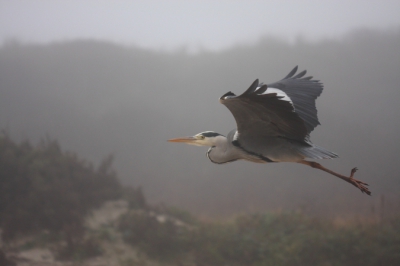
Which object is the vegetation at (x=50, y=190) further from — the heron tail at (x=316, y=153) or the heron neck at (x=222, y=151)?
the heron tail at (x=316, y=153)

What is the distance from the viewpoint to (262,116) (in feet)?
5.78

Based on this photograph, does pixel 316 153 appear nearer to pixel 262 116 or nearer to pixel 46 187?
pixel 262 116

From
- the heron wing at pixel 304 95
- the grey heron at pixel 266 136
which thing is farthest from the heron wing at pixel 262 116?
the heron wing at pixel 304 95

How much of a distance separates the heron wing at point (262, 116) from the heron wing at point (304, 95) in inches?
9.7

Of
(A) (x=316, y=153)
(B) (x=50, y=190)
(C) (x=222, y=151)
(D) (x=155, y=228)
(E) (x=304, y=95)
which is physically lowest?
(A) (x=316, y=153)

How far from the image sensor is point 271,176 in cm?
509

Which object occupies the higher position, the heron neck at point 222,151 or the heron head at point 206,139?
the heron head at point 206,139

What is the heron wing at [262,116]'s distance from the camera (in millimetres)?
1569

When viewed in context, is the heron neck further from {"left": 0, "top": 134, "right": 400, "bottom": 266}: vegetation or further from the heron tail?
{"left": 0, "top": 134, "right": 400, "bottom": 266}: vegetation

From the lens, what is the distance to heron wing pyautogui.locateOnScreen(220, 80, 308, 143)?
1569 millimetres

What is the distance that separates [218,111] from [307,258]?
1957mm

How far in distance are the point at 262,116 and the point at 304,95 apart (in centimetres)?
60

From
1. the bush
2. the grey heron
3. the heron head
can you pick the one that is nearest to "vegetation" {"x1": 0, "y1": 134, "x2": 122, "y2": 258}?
the bush

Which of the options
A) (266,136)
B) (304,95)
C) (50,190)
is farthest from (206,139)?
(50,190)
